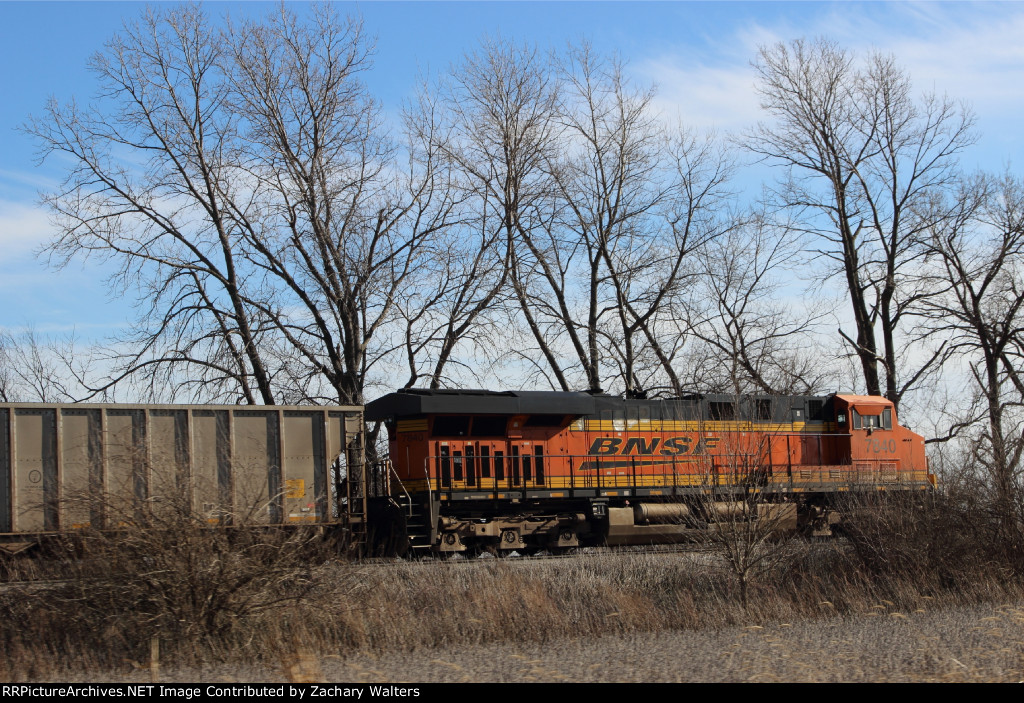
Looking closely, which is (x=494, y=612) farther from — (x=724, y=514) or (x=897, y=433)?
(x=897, y=433)

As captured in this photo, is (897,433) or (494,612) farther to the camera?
(897,433)

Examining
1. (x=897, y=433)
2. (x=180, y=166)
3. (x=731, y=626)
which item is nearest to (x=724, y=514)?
(x=731, y=626)

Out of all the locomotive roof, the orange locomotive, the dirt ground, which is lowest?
the dirt ground

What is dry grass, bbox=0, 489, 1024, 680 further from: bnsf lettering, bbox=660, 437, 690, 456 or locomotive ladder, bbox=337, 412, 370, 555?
bnsf lettering, bbox=660, 437, 690, 456

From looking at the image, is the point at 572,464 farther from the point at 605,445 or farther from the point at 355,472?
the point at 355,472

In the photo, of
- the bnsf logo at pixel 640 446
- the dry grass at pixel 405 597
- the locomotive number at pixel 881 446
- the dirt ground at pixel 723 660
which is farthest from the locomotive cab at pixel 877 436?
the dirt ground at pixel 723 660

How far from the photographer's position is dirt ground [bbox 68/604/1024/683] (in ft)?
28.1

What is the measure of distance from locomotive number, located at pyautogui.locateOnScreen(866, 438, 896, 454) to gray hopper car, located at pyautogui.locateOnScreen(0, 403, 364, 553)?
1274 centimetres

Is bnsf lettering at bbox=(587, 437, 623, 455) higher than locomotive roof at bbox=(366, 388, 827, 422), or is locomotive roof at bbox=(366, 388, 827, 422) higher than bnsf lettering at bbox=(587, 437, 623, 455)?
locomotive roof at bbox=(366, 388, 827, 422)

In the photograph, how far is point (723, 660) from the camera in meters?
9.25

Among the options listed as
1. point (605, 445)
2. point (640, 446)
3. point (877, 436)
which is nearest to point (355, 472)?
point (605, 445)

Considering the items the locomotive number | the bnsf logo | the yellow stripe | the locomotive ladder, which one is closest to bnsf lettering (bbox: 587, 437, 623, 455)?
the bnsf logo
